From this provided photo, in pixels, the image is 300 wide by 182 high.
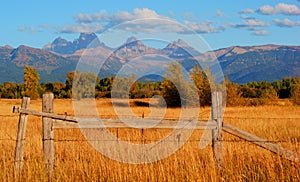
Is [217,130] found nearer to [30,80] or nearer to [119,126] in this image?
[119,126]

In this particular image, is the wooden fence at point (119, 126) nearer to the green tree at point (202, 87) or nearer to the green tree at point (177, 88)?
the green tree at point (177, 88)

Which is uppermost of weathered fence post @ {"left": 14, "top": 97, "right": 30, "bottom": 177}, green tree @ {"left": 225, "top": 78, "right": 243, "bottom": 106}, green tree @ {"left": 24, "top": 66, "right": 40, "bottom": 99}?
green tree @ {"left": 24, "top": 66, "right": 40, "bottom": 99}

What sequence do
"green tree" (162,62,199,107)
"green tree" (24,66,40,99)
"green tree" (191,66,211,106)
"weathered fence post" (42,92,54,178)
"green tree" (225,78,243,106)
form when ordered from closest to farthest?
"weathered fence post" (42,92,54,178)
"green tree" (162,62,199,107)
"green tree" (191,66,211,106)
"green tree" (225,78,243,106)
"green tree" (24,66,40,99)

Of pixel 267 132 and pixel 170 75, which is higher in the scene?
pixel 170 75

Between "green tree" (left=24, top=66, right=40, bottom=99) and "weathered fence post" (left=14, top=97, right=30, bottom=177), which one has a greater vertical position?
"green tree" (left=24, top=66, right=40, bottom=99)

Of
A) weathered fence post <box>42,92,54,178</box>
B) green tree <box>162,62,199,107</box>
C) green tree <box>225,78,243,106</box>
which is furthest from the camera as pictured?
green tree <box>225,78,243,106</box>

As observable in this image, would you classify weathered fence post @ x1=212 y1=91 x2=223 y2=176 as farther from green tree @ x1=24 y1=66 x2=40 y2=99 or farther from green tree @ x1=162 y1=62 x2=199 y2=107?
green tree @ x1=24 y1=66 x2=40 y2=99

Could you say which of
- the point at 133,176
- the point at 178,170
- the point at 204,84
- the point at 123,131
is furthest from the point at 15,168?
the point at 204,84

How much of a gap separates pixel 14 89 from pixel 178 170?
8806 centimetres

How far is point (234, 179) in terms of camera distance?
23.7 feet

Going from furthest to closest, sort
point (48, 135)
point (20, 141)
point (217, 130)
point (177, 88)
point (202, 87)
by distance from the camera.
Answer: point (177, 88), point (202, 87), point (20, 141), point (48, 135), point (217, 130)

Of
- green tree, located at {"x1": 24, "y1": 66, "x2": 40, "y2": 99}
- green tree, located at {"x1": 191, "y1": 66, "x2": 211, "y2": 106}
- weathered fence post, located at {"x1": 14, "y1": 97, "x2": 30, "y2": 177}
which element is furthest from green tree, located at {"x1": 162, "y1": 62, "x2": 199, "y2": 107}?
green tree, located at {"x1": 24, "y1": 66, "x2": 40, "y2": 99}

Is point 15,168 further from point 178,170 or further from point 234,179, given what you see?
point 234,179

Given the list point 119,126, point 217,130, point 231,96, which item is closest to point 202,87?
point 231,96
